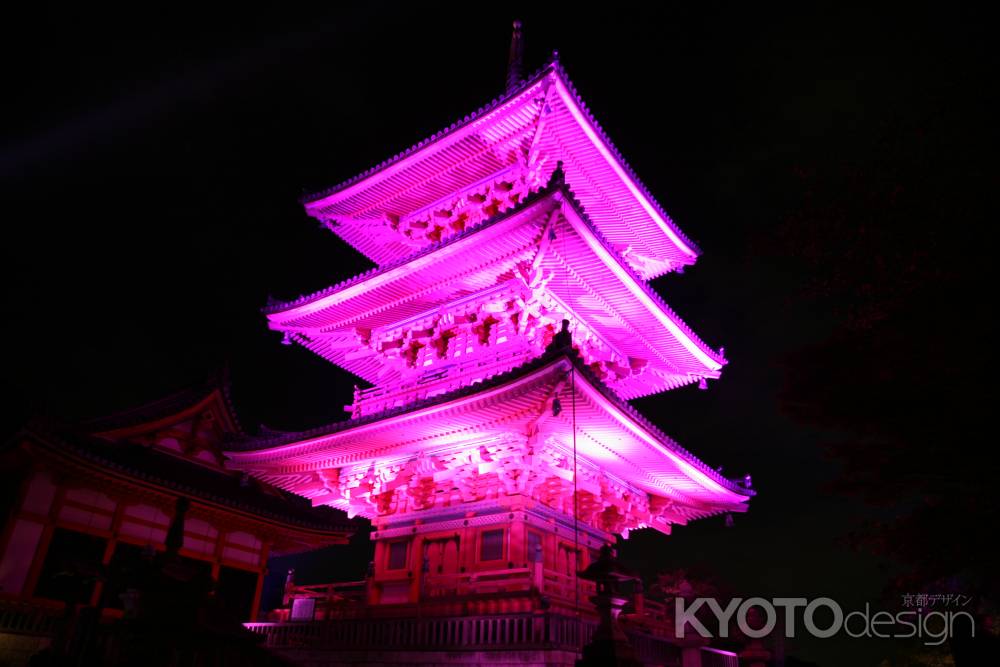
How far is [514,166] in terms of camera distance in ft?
55.0

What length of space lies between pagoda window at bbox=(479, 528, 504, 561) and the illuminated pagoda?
3cm

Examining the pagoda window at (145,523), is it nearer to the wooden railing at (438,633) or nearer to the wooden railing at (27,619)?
the wooden railing at (27,619)

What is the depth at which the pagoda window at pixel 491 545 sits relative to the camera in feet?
42.6

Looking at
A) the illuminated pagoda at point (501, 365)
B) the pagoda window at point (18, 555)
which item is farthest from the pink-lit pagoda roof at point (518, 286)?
the pagoda window at point (18, 555)

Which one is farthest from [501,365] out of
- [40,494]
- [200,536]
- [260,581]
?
[40,494]

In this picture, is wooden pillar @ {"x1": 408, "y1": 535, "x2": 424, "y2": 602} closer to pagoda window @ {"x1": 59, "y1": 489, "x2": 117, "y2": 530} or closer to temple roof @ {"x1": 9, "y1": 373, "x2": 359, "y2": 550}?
temple roof @ {"x1": 9, "y1": 373, "x2": 359, "y2": 550}

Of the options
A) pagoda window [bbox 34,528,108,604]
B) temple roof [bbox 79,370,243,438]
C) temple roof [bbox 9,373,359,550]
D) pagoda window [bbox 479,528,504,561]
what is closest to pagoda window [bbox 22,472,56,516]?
pagoda window [bbox 34,528,108,604]

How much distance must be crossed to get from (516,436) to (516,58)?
1136 centimetres

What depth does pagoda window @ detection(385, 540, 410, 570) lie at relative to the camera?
46.1ft

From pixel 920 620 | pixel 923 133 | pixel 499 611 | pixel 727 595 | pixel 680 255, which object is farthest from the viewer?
pixel 727 595

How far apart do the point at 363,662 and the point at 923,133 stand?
441 inches

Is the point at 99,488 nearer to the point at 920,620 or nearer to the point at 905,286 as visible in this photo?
the point at 905,286

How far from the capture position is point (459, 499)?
45.9 ft

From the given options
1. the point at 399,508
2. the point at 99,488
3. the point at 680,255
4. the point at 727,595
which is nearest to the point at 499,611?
the point at 399,508
